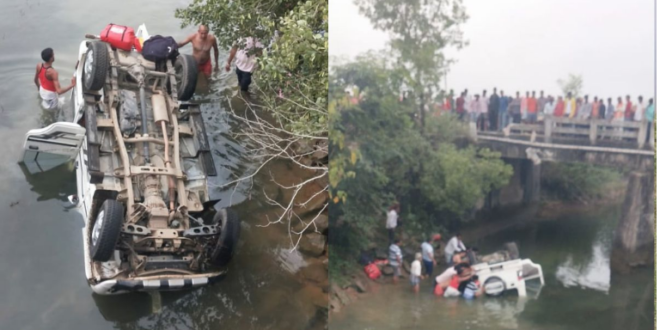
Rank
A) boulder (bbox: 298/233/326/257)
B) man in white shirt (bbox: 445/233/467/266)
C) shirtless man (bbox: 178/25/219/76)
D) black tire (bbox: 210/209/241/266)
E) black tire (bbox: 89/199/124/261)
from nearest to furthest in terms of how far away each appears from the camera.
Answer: man in white shirt (bbox: 445/233/467/266)
black tire (bbox: 89/199/124/261)
black tire (bbox: 210/209/241/266)
boulder (bbox: 298/233/326/257)
shirtless man (bbox: 178/25/219/76)

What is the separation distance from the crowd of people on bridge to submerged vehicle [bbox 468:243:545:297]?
0.44 metres

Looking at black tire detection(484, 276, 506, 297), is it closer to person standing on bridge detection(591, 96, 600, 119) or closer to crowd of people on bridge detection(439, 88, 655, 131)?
crowd of people on bridge detection(439, 88, 655, 131)

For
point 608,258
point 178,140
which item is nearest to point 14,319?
point 178,140

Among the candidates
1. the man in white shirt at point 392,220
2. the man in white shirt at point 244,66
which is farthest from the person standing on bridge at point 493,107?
the man in white shirt at point 244,66

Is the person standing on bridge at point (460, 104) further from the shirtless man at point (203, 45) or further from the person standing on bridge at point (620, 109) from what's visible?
the shirtless man at point (203, 45)

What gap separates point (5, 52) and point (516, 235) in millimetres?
12451

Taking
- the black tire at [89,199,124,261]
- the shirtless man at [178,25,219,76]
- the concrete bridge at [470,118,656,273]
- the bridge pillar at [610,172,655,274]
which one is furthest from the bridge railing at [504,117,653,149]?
the shirtless man at [178,25,219,76]

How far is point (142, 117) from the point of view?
357 inches

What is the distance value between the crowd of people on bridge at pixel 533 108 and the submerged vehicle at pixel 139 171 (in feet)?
18.2

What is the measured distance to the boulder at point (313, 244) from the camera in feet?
29.9

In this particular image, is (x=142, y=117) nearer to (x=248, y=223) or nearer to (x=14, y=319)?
(x=248, y=223)

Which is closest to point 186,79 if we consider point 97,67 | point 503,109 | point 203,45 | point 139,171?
point 97,67

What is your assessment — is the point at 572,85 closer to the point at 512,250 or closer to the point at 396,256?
the point at 512,250

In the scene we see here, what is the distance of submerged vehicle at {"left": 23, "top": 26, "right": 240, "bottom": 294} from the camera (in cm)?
770
